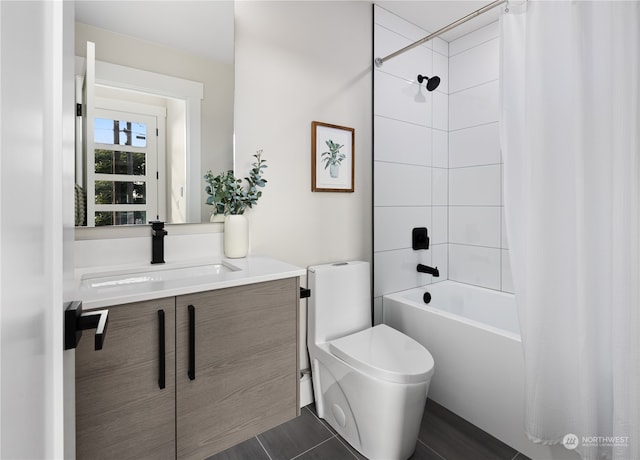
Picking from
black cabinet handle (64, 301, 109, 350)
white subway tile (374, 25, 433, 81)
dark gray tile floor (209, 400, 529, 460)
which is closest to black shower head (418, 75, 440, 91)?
white subway tile (374, 25, 433, 81)

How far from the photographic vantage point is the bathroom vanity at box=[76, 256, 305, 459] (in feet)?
3.11

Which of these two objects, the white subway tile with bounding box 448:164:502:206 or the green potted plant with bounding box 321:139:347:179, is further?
the white subway tile with bounding box 448:164:502:206

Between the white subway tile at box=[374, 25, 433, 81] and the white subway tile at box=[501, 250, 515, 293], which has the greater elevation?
the white subway tile at box=[374, 25, 433, 81]

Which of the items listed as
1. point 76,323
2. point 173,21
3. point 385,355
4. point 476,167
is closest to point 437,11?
point 476,167

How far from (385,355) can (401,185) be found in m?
1.23

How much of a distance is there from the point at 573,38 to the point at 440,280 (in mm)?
1803

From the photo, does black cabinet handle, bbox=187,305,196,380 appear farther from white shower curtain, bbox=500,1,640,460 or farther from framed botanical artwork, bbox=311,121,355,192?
white shower curtain, bbox=500,1,640,460

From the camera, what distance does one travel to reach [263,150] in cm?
175

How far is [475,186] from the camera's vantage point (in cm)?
250

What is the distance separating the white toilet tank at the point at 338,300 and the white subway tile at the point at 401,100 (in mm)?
1084

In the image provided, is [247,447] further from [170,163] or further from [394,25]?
[394,25]

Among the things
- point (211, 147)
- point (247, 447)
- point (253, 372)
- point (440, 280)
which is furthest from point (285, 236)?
point (440, 280)

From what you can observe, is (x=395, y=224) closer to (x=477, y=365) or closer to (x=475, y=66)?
(x=477, y=365)

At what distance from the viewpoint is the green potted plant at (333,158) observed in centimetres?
199
